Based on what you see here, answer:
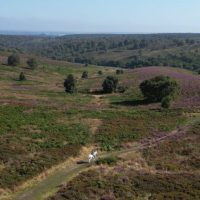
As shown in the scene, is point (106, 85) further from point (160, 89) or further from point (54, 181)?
point (54, 181)

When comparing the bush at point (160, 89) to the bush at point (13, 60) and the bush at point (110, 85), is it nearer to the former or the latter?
the bush at point (110, 85)

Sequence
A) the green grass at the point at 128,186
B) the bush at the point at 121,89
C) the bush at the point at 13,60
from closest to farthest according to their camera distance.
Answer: the green grass at the point at 128,186, the bush at the point at 121,89, the bush at the point at 13,60

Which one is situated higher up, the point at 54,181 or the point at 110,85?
the point at 54,181

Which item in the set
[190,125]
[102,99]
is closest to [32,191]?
[190,125]

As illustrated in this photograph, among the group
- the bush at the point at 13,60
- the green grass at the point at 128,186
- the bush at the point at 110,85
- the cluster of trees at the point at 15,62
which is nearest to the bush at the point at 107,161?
the green grass at the point at 128,186

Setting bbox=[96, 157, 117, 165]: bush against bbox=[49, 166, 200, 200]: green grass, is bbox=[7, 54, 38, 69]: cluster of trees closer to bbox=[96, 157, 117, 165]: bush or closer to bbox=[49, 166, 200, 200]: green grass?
bbox=[96, 157, 117, 165]: bush

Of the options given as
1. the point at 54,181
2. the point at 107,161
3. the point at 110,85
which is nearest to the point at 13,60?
the point at 110,85

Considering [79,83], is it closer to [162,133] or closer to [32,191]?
[162,133]

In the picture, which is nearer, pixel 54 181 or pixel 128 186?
pixel 128 186

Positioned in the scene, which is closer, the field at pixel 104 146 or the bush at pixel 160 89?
the field at pixel 104 146
